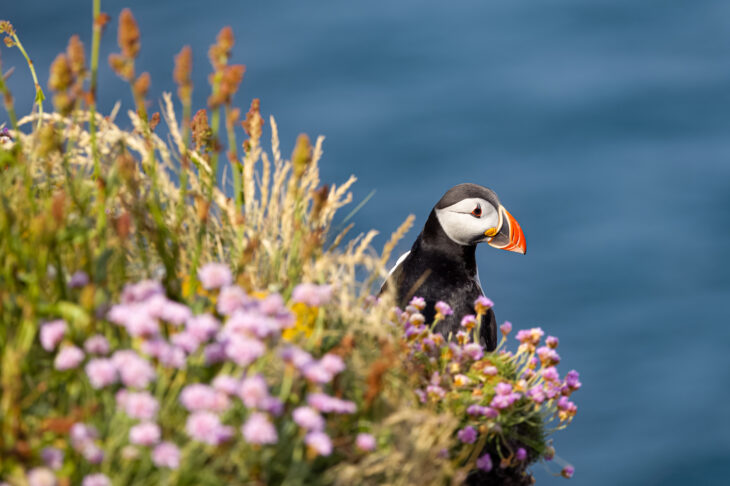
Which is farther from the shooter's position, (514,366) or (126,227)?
(514,366)

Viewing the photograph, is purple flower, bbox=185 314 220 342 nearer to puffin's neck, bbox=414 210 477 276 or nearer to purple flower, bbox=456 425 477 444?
purple flower, bbox=456 425 477 444

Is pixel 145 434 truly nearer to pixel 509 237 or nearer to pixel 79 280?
pixel 79 280

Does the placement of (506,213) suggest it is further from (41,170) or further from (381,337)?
(41,170)

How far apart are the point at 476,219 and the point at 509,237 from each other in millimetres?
296

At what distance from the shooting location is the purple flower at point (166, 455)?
84.3 inches

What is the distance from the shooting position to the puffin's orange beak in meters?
5.33

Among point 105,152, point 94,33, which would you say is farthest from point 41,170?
point 94,33

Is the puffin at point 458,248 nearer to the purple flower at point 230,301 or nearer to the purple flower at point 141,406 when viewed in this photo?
the purple flower at point 230,301

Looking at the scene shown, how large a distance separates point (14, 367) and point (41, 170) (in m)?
2.44

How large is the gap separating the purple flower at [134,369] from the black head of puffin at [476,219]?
3226mm

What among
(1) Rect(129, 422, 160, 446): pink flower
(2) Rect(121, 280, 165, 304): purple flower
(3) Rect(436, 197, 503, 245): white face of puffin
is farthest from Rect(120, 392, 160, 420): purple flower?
(3) Rect(436, 197, 503, 245): white face of puffin

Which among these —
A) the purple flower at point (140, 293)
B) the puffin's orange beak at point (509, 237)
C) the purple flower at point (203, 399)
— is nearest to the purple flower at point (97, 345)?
the purple flower at point (140, 293)

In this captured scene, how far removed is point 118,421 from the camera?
233cm

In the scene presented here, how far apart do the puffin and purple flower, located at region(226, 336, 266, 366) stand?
2832 millimetres
